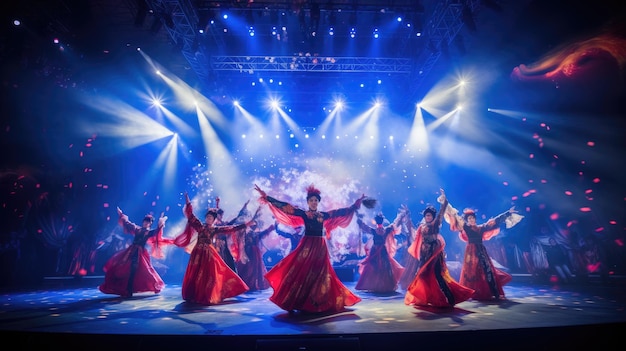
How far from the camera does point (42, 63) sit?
8766 mm

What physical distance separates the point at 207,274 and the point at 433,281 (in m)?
3.99

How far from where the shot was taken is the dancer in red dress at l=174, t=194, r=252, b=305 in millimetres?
5246

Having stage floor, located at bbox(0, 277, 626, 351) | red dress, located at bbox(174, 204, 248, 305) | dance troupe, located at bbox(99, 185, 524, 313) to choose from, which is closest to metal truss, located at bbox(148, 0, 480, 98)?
dance troupe, located at bbox(99, 185, 524, 313)

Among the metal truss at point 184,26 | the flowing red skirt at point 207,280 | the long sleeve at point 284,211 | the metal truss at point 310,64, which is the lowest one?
the flowing red skirt at point 207,280

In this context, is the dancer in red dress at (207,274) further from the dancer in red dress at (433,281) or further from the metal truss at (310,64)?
the metal truss at (310,64)

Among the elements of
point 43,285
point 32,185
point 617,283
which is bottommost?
point 43,285

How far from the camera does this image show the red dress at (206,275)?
5243mm

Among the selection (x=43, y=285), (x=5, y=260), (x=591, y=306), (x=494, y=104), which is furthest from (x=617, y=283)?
(x=5, y=260)

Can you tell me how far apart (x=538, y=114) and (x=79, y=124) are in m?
15.9

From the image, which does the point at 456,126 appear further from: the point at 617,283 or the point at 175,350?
the point at 175,350

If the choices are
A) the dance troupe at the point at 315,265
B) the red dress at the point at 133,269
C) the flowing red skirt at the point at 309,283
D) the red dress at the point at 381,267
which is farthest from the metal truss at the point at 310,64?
the flowing red skirt at the point at 309,283

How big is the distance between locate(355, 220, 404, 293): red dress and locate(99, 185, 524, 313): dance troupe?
23mm

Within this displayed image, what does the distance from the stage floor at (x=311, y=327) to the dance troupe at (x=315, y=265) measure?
14.2 inches

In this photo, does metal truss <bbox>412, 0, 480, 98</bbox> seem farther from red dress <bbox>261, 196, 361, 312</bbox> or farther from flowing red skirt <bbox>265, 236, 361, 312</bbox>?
flowing red skirt <bbox>265, 236, 361, 312</bbox>
